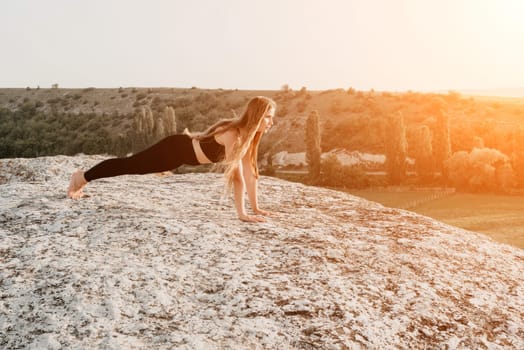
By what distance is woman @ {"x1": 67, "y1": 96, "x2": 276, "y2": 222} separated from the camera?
5305 mm

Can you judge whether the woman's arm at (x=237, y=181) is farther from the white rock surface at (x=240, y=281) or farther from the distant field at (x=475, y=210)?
the distant field at (x=475, y=210)

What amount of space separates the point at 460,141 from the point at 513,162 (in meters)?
13.3

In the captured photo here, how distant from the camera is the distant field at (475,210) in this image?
3409 cm

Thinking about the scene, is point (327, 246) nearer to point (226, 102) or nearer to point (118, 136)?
point (118, 136)

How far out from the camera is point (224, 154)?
5746 mm

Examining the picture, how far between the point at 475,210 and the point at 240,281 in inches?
1676

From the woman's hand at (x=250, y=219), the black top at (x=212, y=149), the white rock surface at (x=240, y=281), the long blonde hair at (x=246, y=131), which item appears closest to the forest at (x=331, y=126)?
the black top at (x=212, y=149)

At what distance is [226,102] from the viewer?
97.0 meters

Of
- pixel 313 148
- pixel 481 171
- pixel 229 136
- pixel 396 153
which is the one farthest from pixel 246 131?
pixel 396 153

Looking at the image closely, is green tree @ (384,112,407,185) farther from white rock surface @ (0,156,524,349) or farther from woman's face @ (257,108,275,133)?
woman's face @ (257,108,275,133)

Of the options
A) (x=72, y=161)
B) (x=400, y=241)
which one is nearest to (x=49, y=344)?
(x=400, y=241)

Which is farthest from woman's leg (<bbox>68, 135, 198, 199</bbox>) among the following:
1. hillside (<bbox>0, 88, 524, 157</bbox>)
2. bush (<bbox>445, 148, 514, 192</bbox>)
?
hillside (<bbox>0, 88, 524, 157</bbox>)

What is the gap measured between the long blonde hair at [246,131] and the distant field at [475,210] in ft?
93.9

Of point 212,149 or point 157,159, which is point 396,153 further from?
point 157,159
